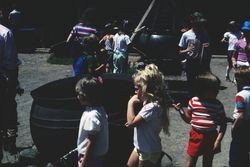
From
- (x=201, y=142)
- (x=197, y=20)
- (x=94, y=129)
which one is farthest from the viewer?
(x=197, y=20)

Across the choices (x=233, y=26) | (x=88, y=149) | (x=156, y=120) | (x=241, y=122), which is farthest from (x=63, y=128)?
(x=233, y=26)

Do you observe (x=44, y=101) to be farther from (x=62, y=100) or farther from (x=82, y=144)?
(x=82, y=144)

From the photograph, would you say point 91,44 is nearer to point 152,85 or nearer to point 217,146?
point 152,85

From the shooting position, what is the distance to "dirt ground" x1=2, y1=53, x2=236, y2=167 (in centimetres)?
761

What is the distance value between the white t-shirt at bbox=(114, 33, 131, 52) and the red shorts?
25.9ft

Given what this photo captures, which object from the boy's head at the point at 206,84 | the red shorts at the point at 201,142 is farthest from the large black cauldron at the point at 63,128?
the boy's head at the point at 206,84

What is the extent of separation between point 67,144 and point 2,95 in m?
1.40

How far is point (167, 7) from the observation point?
15680 mm

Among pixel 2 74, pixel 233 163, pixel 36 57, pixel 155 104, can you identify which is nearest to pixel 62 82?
pixel 2 74

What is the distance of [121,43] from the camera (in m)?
13.4

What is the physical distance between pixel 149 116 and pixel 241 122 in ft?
4.04

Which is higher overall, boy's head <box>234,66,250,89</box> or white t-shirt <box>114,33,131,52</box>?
boy's head <box>234,66,250,89</box>

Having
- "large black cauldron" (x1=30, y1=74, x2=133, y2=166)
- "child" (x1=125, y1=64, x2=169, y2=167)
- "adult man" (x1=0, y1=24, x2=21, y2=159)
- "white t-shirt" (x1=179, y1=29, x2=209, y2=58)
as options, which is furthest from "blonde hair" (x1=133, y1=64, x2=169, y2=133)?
"white t-shirt" (x1=179, y1=29, x2=209, y2=58)

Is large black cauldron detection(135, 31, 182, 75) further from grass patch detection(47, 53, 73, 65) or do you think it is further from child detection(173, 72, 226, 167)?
child detection(173, 72, 226, 167)
